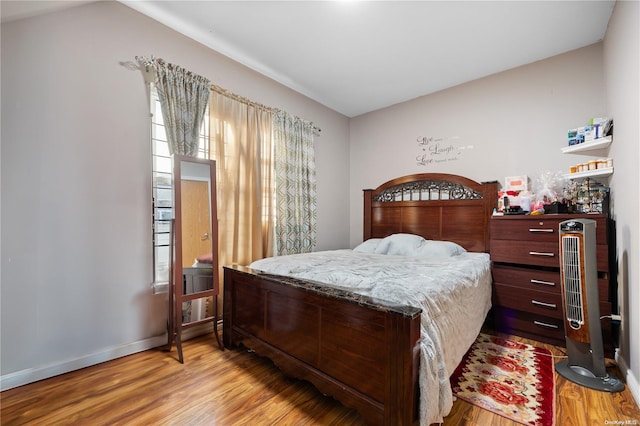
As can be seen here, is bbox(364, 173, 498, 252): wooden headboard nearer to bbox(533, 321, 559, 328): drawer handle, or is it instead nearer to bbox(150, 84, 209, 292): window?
bbox(533, 321, 559, 328): drawer handle

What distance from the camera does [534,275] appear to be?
2395mm

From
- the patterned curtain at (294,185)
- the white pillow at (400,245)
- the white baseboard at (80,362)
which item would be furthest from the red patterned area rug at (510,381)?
the white baseboard at (80,362)

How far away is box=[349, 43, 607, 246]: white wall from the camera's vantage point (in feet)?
8.57

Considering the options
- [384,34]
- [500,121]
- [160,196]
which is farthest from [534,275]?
[160,196]

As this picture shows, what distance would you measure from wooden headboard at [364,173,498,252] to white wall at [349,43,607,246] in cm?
16

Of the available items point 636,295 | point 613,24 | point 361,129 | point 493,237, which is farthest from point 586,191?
point 361,129

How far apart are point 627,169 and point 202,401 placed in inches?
122

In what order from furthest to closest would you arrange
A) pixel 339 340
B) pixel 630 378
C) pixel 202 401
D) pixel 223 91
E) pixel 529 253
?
pixel 223 91, pixel 529 253, pixel 630 378, pixel 202 401, pixel 339 340

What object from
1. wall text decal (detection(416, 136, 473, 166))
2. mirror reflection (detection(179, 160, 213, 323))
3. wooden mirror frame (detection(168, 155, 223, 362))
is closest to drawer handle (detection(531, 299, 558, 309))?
wall text decal (detection(416, 136, 473, 166))

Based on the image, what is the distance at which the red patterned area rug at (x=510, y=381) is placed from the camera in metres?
1.48

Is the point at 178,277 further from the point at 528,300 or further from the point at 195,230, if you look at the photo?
the point at 528,300

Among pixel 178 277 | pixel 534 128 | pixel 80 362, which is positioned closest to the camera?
pixel 80 362

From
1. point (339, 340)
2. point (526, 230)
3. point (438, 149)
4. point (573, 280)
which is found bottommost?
point (339, 340)

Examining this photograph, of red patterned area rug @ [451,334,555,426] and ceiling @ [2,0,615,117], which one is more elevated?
ceiling @ [2,0,615,117]
